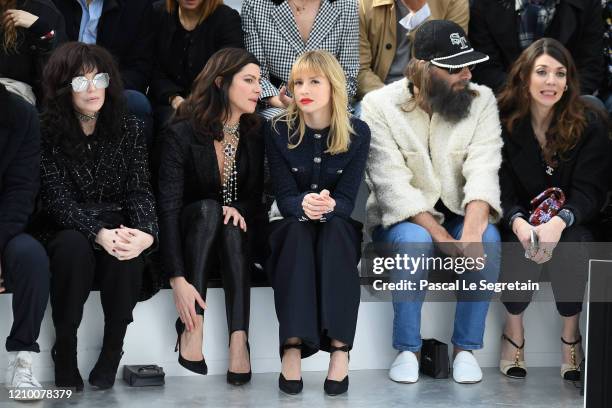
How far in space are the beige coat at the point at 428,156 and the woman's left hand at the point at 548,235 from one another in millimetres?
197

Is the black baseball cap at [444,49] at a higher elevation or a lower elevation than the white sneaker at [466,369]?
higher

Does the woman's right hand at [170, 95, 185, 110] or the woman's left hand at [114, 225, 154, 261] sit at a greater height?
the woman's right hand at [170, 95, 185, 110]

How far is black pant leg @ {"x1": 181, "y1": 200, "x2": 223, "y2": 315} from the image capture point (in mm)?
3836

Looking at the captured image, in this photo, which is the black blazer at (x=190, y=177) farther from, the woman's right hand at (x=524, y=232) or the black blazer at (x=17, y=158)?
the woman's right hand at (x=524, y=232)

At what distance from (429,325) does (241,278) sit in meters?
0.84

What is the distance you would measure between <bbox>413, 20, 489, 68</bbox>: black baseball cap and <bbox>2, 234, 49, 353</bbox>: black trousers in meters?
1.75

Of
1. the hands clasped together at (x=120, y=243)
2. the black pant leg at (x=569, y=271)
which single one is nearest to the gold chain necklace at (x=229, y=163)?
the hands clasped together at (x=120, y=243)

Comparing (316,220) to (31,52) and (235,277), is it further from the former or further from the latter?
(31,52)

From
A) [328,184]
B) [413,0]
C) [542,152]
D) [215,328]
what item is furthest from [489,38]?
[215,328]

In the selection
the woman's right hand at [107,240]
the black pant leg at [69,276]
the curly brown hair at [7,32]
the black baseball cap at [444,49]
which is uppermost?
the curly brown hair at [7,32]

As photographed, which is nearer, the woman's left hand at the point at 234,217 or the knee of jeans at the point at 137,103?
the woman's left hand at the point at 234,217

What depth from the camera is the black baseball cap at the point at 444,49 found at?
168 inches

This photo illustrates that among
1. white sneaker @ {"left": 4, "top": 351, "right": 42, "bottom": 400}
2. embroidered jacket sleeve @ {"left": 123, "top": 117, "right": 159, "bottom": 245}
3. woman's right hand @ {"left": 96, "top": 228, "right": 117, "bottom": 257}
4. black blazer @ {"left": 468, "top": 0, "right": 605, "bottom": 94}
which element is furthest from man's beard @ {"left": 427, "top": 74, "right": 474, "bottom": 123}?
white sneaker @ {"left": 4, "top": 351, "right": 42, "bottom": 400}

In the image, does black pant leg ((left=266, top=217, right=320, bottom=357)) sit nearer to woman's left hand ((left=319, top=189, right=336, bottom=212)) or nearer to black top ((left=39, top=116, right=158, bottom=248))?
woman's left hand ((left=319, top=189, right=336, bottom=212))
